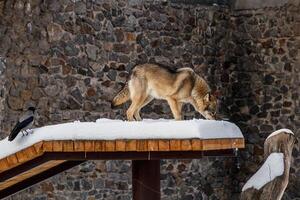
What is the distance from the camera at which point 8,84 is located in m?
10.8

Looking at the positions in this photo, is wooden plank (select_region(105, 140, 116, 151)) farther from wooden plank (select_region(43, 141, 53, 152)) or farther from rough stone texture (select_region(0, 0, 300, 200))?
rough stone texture (select_region(0, 0, 300, 200))

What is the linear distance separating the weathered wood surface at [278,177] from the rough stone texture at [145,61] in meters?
3.55

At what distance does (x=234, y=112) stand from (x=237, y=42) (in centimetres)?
126

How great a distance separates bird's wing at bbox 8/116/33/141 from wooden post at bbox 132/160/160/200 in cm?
96

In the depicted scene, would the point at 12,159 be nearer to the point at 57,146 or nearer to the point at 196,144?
the point at 57,146

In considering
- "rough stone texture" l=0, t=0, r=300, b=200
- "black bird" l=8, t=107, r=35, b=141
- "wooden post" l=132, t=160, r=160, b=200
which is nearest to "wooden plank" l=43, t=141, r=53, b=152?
"black bird" l=8, t=107, r=35, b=141

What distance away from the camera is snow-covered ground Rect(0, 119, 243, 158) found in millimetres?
5297

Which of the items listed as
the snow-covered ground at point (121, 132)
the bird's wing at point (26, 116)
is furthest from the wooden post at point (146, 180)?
the bird's wing at point (26, 116)

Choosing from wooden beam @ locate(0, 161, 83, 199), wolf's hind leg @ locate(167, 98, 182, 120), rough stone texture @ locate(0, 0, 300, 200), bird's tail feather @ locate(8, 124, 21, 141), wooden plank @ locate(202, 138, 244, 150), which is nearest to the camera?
wooden plank @ locate(202, 138, 244, 150)

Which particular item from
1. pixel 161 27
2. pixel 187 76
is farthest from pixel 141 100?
pixel 161 27

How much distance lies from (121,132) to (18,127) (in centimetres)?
102

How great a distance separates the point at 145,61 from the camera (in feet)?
39.6

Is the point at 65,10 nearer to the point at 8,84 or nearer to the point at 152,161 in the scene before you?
the point at 8,84

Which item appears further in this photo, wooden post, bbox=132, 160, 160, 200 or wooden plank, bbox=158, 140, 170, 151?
wooden post, bbox=132, 160, 160, 200
